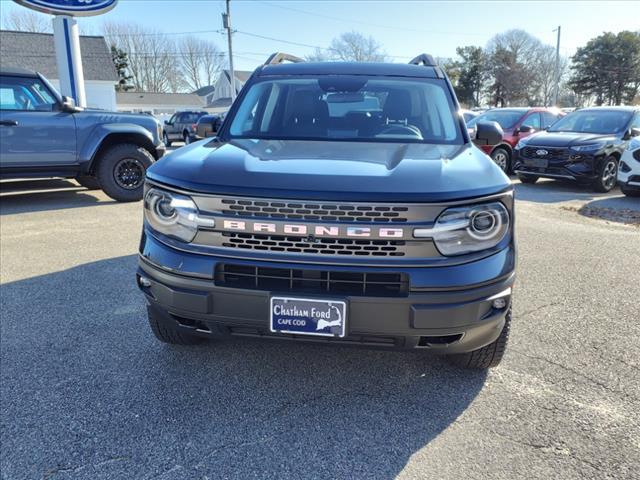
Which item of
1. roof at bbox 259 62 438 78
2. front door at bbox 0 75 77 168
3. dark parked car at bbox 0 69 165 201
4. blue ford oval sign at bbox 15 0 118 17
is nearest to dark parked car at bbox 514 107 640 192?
roof at bbox 259 62 438 78

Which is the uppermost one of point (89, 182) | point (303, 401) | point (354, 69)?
point (354, 69)

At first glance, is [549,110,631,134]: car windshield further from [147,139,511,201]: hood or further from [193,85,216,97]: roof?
[193,85,216,97]: roof

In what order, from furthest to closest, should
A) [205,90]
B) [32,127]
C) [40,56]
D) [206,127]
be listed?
[205,90]
[40,56]
[32,127]
[206,127]

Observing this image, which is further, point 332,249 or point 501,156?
point 501,156

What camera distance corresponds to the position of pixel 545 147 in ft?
31.8

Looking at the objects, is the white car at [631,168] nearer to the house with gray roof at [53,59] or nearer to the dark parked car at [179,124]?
the dark parked car at [179,124]

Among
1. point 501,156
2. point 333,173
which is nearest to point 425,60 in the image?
point 333,173

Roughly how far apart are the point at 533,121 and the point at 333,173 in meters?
11.8

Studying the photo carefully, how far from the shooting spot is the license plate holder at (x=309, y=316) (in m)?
2.06

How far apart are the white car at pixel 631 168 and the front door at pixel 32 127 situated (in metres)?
9.03

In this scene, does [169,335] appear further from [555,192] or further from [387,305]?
[555,192]

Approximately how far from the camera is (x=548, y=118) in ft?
41.5

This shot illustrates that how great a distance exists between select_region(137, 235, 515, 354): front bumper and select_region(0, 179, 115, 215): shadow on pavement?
6.20 meters

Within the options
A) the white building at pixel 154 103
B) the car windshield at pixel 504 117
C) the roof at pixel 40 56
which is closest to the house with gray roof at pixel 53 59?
the roof at pixel 40 56
